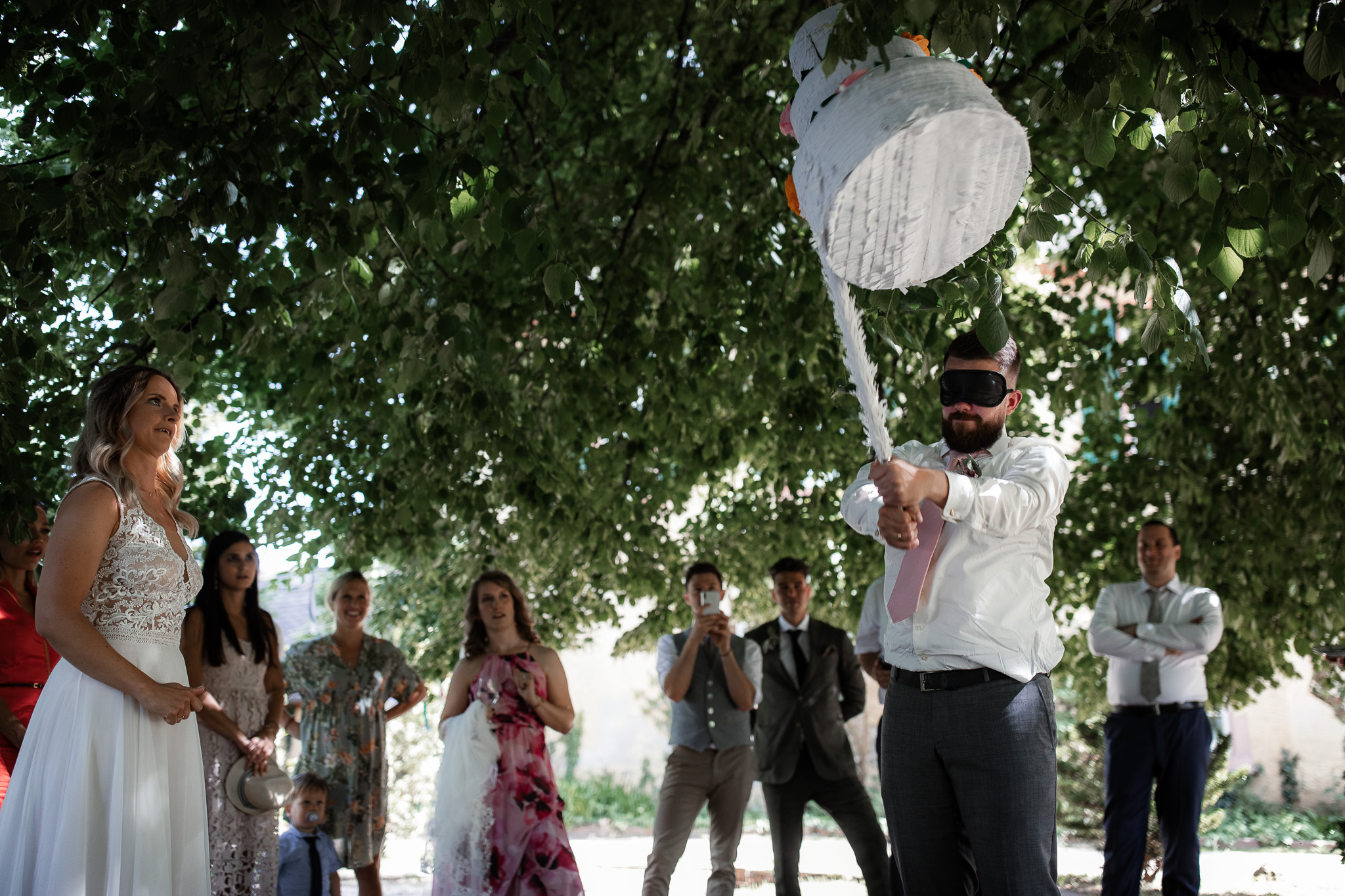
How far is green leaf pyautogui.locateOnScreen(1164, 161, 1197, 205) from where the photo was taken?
2516mm

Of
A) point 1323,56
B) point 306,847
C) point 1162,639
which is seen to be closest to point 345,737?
point 306,847

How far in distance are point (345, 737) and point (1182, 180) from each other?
468cm

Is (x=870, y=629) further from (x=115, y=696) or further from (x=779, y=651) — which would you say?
(x=115, y=696)

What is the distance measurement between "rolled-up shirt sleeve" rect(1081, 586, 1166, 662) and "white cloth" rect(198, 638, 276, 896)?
13.2 ft

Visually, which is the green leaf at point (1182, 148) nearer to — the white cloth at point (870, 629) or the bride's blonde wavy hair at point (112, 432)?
the bride's blonde wavy hair at point (112, 432)

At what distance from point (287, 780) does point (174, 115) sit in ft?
8.92

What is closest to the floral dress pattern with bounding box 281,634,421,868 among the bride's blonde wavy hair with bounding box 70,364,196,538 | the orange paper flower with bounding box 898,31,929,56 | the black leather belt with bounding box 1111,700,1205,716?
the bride's blonde wavy hair with bounding box 70,364,196,538

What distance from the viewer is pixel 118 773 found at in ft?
8.77

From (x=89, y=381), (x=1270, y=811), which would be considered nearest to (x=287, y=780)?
(x=89, y=381)

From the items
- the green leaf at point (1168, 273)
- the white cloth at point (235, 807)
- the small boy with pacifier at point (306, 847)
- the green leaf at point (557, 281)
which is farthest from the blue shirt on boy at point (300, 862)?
the green leaf at point (1168, 273)

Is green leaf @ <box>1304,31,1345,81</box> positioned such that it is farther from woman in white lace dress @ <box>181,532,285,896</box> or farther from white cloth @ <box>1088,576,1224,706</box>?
woman in white lace dress @ <box>181,532,285,896</box>

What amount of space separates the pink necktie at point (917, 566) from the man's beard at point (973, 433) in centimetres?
25

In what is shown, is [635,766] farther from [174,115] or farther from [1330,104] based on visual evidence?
[174,115]

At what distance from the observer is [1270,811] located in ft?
37.1
